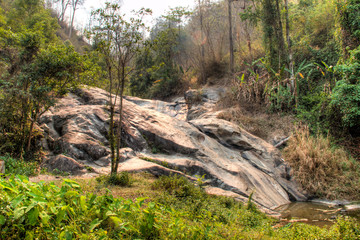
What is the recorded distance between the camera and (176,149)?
822 centimetres

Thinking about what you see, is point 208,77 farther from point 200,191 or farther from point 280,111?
point 200,191

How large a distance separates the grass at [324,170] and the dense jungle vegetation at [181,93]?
0.04m

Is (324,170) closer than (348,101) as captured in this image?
Yes

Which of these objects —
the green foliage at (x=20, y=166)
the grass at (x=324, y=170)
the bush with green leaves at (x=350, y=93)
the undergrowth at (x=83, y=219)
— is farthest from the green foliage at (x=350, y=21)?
Answer: the green foliage at (x=20, y=166)

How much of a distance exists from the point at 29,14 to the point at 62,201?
1939 cm

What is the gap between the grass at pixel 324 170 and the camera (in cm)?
798

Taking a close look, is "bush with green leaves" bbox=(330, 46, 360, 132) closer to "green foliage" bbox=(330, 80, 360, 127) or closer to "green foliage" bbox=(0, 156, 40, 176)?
"green foliage" bbox=(330, 80, 360, 127)

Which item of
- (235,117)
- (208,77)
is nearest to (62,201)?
(235,117)

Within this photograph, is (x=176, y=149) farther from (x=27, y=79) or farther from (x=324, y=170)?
(x=324, y=170)

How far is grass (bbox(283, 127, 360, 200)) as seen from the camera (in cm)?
798

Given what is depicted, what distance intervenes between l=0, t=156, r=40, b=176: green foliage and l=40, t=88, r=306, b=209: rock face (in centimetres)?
47

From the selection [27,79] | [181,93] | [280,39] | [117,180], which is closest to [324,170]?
[117,180]

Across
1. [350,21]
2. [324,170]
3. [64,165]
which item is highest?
[350,21]

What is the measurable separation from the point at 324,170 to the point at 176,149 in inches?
206
